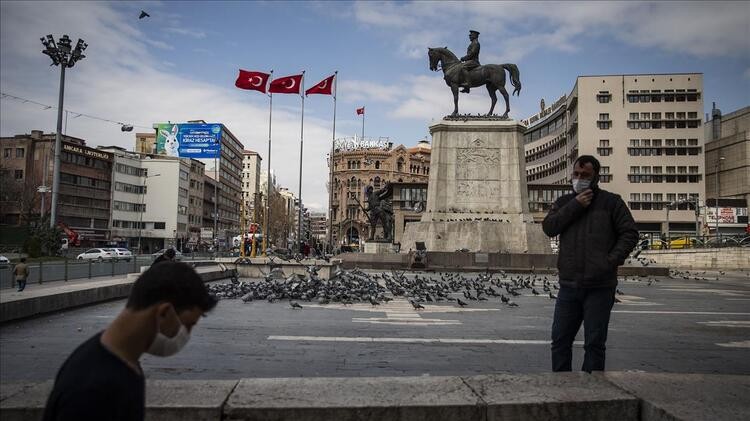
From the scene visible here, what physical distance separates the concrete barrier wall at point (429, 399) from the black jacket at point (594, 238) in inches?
34.9

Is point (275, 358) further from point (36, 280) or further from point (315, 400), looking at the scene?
point (36, 280)

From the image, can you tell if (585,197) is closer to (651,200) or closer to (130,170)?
(651,200)

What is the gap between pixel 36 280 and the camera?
702 inches

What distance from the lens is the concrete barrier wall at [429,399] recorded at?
11.8 ft

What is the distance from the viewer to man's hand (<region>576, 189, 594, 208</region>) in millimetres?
4875

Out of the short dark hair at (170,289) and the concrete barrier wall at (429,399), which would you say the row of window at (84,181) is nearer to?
the concrete barrier wall at (429,399)

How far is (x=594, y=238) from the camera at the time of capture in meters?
4.86

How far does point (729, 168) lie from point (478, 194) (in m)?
70.4

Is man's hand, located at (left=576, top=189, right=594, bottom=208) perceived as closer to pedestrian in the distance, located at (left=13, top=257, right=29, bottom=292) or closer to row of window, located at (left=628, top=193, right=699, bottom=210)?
pedestrian in the distance, located at (left=13, top=257, right=29, bottom=292)

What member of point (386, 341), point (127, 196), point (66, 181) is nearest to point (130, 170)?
point (127, 196)

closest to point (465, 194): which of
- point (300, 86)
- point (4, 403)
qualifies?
point (300, 86)

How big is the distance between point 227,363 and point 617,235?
447 cm

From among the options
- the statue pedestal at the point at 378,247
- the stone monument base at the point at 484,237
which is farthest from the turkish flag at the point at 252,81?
the stone monument base at the point at 484,237

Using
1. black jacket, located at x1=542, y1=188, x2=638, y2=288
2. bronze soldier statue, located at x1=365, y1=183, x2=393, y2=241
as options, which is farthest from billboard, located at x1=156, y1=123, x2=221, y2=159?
black jacket, located at x1=542, y1=188, x2=638, y2=288
